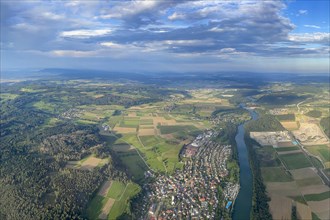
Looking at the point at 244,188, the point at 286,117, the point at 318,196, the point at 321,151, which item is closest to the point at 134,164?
the point at 244,188

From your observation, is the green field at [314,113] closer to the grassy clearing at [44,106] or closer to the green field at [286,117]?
the green field at [286,117]

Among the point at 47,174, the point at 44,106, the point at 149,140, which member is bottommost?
the point at 47,174

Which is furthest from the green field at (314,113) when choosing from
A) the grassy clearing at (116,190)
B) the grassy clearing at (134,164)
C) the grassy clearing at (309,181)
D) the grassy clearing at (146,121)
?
the grassy clearing at (116,190)

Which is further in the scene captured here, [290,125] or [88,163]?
[290,125]

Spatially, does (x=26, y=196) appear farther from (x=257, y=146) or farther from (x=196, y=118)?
(x=196, y=118)

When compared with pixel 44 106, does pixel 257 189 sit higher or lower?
lower

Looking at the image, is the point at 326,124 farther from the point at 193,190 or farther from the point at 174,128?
the point at 193,190

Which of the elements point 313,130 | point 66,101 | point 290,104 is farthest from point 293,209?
point 66,101
